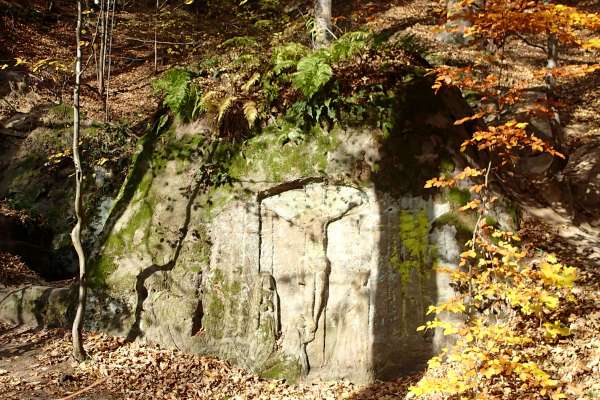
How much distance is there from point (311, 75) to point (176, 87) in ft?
9.12

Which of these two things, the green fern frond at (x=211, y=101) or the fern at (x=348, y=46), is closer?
the fern at (x=348, y=46)

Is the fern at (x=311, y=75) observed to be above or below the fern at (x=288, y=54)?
below

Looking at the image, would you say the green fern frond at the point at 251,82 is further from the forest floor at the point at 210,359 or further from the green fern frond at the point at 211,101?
the forest floor at the point at 210,359

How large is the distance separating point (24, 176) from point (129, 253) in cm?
678

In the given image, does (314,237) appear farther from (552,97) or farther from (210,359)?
(552,97)

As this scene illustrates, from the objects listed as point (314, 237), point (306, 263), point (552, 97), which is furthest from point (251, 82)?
point (552, 97)

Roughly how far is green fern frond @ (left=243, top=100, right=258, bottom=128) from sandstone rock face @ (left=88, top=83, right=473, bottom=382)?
38 centimetres

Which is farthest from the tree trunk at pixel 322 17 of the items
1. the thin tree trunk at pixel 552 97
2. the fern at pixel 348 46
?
the thin tree trunk at pixel 552 97

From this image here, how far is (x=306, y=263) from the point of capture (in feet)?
25.1

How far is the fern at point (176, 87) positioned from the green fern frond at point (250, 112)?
1377mm

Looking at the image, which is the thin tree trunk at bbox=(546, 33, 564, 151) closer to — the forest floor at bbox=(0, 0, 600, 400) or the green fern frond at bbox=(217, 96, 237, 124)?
the forest floor at bbox=(0, 0, 600, 400)

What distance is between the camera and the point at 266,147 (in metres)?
8.07

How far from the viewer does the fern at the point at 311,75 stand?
24.3 feet

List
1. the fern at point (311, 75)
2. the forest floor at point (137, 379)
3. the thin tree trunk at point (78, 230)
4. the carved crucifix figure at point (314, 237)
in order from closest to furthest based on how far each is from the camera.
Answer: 1. the forest floor at point (137, 379)
2. the thin tree trunk at point (78, 230)
3. the fern at point (311, 75)
4. the carved crucifix figure at point (314, 237)
